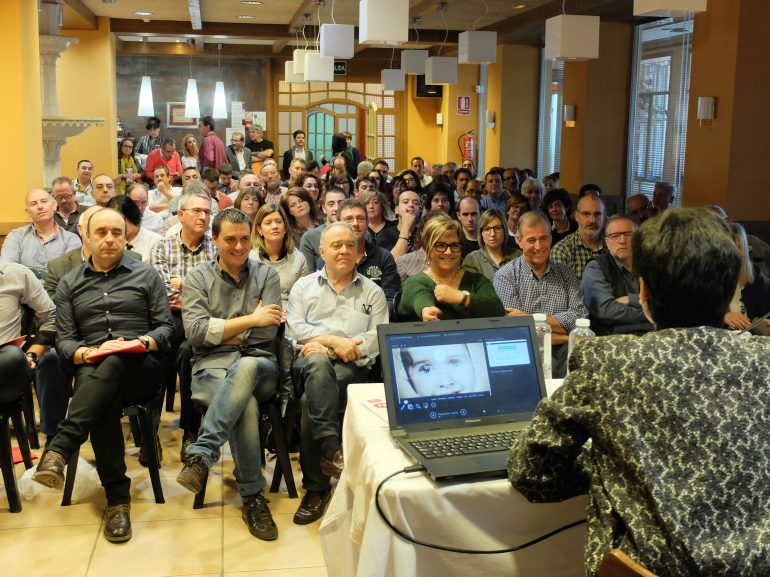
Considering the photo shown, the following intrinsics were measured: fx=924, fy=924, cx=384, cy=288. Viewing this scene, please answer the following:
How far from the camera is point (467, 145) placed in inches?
679

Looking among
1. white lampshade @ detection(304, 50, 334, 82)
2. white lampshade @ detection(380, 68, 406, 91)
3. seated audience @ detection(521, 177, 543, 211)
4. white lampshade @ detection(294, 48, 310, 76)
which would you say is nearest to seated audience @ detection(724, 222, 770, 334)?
seated audience @ detection(521, 177, 543, 211)

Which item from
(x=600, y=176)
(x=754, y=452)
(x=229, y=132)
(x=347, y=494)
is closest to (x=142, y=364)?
(x=347, y=494)

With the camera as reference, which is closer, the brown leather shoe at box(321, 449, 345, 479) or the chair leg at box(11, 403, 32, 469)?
the brown leather shoe at box(321, 449, 345, 479)

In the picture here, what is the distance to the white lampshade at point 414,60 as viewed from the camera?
38.7 feet

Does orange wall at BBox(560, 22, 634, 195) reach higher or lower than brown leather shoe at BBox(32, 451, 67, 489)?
higher

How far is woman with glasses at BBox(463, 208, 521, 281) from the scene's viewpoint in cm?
498

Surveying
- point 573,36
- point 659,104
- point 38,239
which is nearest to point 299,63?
point 659,104

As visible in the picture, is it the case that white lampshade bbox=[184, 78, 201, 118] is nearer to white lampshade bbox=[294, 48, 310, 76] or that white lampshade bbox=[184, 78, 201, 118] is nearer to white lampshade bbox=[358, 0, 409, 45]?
white lampshade bbox=[294, 48, 310, 76]

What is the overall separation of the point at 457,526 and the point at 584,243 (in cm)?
332

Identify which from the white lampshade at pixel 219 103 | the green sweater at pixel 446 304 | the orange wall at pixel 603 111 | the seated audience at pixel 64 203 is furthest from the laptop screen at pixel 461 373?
the white lampshade at pixel 219 103

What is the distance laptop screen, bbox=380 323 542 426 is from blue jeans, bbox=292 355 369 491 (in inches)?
54.2

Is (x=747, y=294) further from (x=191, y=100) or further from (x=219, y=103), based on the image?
(x=219, y=103)

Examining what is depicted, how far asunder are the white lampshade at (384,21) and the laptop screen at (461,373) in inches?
171

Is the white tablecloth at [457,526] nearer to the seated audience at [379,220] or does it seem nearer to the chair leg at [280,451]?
the chair leg at [280,451]
